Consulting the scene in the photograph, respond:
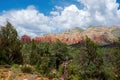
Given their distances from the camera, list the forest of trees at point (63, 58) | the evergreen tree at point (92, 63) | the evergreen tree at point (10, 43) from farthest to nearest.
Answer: the evergreen tree at point (92, 63)
the evergreen tree at point (10, 43)
the forest of trees at point (63, 58)

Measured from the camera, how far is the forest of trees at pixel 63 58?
145ft

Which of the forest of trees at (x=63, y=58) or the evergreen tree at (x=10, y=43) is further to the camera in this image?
the evergreen tree at (x=10, y=43)

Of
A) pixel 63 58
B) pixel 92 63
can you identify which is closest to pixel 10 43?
pixel 92 63

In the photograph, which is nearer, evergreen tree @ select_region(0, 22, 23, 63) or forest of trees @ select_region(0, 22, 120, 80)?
forest of trees @ select_region(0, 22, 120, 80)

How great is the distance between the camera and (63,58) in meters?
99.3

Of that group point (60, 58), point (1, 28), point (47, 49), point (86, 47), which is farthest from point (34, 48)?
point (1, 28)

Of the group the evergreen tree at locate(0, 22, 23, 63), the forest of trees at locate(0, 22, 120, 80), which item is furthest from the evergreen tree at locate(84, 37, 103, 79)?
the evergreen tree at locate(0, 22, 23, 63)

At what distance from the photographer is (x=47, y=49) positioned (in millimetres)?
102375

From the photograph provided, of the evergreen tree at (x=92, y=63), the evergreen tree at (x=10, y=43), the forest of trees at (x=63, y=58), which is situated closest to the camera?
the forest of trees at (x=63, y=58)

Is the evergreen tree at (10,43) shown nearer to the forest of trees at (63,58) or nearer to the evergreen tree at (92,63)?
the forest of trees at (63,58)

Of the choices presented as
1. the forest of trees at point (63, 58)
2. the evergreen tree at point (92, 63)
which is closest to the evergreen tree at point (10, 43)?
the forest of trees at point (63, 58)

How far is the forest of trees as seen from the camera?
4406 cm

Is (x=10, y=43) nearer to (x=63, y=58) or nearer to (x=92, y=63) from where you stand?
(x=92, y=63)

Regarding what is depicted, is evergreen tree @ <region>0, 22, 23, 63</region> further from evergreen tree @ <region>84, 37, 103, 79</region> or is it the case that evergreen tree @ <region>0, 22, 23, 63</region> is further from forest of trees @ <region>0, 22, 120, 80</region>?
evergreen tree @ <region>84, 37, 103, 79</region>
